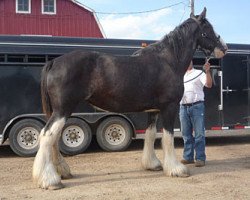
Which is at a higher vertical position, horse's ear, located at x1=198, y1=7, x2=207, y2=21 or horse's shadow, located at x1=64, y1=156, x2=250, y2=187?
horse's ear, located at x1=198, y1=7, x2=207, y2=21

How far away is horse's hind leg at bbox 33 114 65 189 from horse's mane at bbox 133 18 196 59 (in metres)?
1.93

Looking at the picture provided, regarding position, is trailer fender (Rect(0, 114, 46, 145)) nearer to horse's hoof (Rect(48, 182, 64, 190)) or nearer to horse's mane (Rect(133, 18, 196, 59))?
horse's mane (Rect(133, 18, 196, 59))

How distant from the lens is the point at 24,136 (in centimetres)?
996

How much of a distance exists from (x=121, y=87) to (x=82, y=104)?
3.59 m

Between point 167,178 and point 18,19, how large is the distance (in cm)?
1998

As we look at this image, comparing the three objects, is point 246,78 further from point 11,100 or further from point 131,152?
point 11,100

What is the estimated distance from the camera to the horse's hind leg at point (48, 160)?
6.20 metres

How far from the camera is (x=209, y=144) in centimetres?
1161

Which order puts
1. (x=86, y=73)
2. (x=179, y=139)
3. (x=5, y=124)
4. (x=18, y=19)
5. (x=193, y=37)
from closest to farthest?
(x=86, y=73), (x=193, y=37), (x=5, y=124), (x=179, y=139), (x=18, y=19)

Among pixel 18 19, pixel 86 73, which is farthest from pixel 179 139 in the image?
pixel 18 19

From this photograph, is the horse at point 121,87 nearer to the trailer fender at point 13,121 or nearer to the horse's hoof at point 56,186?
the horse's hoof at point 56,186

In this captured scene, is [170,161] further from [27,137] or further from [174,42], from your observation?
[27,137]

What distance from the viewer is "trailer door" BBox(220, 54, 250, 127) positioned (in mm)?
11141

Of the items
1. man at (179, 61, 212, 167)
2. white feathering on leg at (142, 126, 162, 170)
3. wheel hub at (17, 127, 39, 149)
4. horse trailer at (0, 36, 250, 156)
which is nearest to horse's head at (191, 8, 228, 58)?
man at (179, 61, 212, 167)
